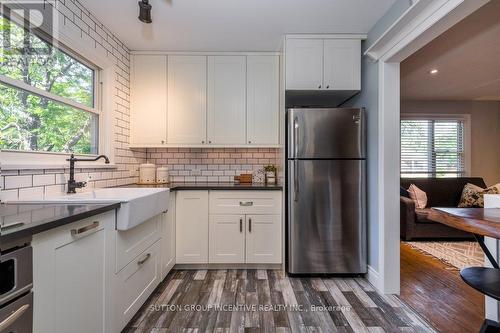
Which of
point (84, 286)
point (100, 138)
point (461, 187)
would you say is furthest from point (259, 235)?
point (461, 187)

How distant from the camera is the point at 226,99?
2.85m

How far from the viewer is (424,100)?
4738 millimetres

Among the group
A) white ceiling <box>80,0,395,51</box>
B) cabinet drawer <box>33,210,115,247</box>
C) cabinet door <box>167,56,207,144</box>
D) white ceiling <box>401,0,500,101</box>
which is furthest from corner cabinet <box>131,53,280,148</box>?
white ceiling <box>401,0,500,101</box>

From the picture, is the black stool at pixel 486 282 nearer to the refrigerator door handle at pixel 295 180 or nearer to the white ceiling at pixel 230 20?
the refrigerator door handle at pixel 295 180

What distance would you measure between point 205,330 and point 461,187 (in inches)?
176

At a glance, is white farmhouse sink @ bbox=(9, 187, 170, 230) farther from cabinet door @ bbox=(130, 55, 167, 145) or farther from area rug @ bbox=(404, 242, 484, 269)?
area rug @ bbox=(404, 242, 484, 269)

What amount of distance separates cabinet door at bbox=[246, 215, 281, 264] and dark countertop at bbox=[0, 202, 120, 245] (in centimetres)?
153

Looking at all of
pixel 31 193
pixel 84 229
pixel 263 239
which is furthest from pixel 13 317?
pixel 263 239

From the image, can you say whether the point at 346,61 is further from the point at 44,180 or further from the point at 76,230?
the point at 44,180

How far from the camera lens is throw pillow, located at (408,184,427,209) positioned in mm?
3758

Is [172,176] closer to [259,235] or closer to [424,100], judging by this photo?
[259,235]

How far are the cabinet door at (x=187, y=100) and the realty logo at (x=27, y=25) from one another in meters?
1.18

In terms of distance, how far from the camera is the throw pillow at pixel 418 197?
12.3 ft

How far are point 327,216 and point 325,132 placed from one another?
2.70 feet
